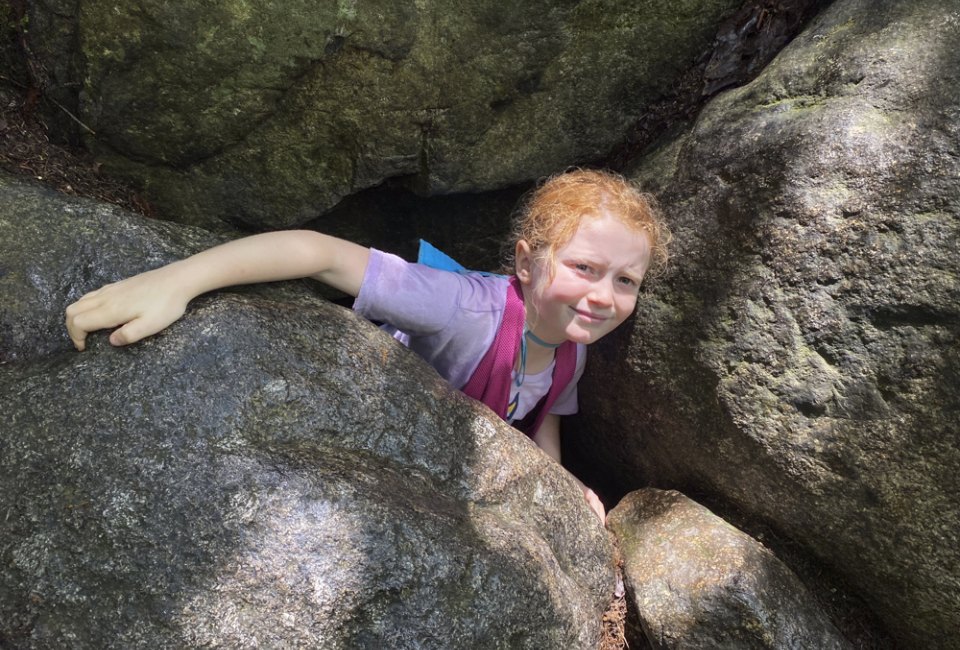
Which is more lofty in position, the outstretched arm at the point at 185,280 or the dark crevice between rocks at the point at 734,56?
the dark crevice between rocks at the point at 734,56

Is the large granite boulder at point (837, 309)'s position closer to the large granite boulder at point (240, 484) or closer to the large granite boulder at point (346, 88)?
the large granite boulder at point (346, 88)

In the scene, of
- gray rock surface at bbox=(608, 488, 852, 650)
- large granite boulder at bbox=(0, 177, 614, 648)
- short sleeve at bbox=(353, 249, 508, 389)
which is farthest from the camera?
short sleeve at bbox=(353, 249, 508, 389)

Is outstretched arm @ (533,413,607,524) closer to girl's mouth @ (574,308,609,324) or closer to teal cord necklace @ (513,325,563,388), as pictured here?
teal cord necklace @ (513,325,563,388)

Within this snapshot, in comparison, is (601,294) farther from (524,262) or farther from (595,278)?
(524,262)

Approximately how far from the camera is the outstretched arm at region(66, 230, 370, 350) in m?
2.01

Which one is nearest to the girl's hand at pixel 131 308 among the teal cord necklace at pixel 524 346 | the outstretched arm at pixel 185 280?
the outstretched arm at pixel 185 280

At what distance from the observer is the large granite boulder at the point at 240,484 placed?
1776 millimetres

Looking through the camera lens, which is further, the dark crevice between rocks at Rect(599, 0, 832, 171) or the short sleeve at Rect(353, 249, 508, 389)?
the dark crevice between rocks at Rect(599, 0, 832, 171)

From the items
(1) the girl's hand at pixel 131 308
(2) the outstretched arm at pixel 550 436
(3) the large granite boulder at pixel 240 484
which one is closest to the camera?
(3) the large granite boulder at pixel 240 484

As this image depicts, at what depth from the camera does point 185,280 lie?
207 centimetres

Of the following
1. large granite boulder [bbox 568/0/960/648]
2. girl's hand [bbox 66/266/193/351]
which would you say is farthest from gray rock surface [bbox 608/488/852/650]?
girl's hand [bbox 66/266/193/351]

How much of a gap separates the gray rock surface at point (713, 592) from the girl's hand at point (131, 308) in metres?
1.79

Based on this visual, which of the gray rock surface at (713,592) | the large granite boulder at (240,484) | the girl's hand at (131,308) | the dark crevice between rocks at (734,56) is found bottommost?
the gray rock surface at (713,592)

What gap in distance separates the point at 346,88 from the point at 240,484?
5.38 feet
